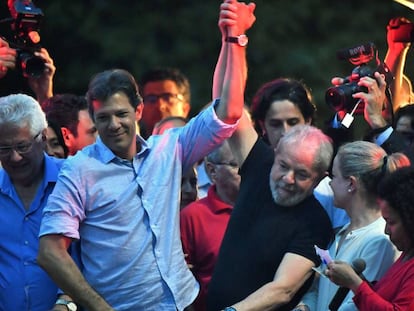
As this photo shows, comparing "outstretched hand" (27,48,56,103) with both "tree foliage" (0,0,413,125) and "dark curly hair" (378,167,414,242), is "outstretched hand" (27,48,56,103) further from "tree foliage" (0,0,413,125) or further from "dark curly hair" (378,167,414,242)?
"dark curly hair" (378,167,414,242)

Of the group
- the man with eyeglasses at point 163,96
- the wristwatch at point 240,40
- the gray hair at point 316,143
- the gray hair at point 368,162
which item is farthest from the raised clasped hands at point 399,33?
the man with eyeglasses at point 163,96

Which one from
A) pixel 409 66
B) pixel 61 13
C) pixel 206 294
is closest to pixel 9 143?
pixel 206 294

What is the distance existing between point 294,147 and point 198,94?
384 centimetres

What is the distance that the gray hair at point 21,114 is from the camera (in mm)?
6605

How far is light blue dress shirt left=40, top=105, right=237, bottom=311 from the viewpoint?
20.9 ft

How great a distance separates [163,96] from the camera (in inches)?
370

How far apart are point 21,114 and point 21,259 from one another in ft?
2.17

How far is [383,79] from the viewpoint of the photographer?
707cm

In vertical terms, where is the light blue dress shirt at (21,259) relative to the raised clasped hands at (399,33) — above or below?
below

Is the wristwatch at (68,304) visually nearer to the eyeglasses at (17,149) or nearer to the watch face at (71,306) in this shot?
the watch face at (71,306)

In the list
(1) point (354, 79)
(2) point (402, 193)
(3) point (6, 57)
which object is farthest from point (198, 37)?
(2) point (402, 193)

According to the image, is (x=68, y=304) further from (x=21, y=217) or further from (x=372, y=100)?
(x=372, y=100)

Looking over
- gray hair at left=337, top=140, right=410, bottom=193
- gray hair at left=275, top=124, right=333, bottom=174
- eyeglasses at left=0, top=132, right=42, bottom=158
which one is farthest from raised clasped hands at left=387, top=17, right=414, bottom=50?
eyeglasses at left=0, top=132, right=42, bottom=158

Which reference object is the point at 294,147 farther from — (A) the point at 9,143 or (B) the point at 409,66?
(B) the point at 409,66
